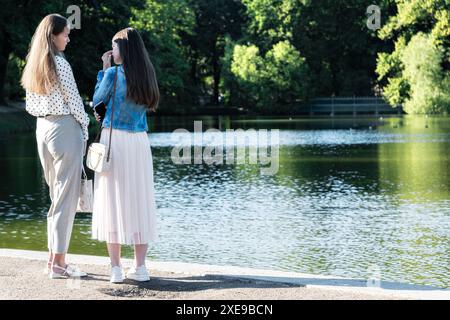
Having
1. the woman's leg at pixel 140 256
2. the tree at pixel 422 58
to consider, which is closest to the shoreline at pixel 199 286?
the woman's leg at pixel 140 256

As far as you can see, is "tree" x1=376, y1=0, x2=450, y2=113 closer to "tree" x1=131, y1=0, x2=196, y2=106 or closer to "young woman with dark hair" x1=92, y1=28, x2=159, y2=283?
"tree" x1=131, y1=0, x2=196, y2=106

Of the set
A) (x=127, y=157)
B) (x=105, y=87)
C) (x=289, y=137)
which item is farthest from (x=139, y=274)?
(x=289, y=137)

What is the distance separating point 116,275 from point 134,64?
1680 millimetres

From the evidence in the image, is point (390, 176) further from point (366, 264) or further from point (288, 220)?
point (366, 264)

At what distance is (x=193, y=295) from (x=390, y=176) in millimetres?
14462

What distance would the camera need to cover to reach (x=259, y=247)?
40.8 ft

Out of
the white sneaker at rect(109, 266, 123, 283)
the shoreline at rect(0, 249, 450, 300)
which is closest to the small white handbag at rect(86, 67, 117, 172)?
the white sneaker at rect(109, 266, 123, 283)

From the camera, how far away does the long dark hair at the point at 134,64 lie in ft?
27.1

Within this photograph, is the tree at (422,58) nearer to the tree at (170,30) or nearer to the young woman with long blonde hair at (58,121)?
the tree at (170,30)

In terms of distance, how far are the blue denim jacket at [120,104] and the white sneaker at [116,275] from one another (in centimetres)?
111

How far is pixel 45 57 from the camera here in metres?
8.33

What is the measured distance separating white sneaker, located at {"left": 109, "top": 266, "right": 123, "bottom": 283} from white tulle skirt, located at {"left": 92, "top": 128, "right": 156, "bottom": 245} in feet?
0.76

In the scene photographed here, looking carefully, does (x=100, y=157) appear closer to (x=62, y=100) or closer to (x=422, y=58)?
(x=62, y=100)

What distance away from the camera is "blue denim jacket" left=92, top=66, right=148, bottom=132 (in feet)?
27.2
